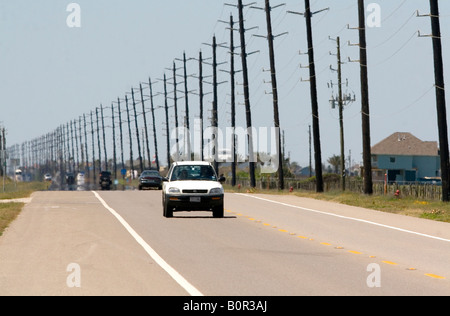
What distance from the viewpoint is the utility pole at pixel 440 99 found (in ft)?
136

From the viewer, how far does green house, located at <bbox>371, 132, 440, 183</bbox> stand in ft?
436

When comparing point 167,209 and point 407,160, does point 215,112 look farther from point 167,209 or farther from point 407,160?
point 167,209

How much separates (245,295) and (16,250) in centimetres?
843

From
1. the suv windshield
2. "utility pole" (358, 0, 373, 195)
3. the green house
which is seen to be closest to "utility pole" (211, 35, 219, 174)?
"utility pole" (358, 0, 373, 195)

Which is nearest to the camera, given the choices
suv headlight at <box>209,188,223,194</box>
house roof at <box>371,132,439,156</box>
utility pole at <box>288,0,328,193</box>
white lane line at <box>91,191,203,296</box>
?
white lane line at <box>91,191,203,296</box>

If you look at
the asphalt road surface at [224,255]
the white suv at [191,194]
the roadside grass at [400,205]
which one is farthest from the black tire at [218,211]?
the roadside grass at [400,205]

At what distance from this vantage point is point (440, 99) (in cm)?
4159

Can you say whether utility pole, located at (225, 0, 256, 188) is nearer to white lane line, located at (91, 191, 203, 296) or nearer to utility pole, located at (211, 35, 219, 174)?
utility pole, located at (211, 35, 219, 174)

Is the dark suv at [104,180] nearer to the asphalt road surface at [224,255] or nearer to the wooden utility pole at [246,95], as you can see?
the wooden utility pole at [246,95]

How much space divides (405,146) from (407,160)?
7.02 feet

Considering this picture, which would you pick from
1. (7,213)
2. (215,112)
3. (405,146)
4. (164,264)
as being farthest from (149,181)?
(405,146)

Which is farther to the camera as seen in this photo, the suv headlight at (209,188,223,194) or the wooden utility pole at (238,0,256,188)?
the wooden utility pole at (238,0,256,188)

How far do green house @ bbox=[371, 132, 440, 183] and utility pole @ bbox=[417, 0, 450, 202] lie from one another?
296 ft

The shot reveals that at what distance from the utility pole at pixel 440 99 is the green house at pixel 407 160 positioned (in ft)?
296
